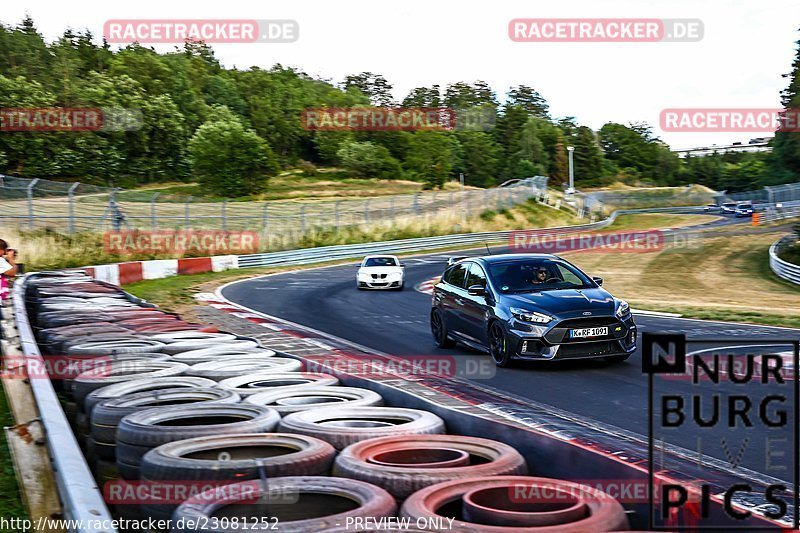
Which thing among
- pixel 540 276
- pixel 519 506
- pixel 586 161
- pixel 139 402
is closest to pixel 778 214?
pixel 540 276

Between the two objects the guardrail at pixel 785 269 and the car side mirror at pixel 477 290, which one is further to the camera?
the guardrail at pixel 785 269

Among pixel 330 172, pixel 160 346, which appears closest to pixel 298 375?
pixel 160 346

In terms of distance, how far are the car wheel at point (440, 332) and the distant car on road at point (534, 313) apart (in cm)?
3

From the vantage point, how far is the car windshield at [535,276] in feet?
39.6

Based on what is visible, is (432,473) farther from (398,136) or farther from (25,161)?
(398,136)

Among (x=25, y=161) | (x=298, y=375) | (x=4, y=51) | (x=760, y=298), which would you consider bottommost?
(x=760, y=298)

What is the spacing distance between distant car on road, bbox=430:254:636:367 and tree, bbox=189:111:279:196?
7286 cm

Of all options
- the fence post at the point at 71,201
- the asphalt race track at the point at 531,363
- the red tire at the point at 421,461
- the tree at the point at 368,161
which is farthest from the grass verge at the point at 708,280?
the tree at the point at 368,161

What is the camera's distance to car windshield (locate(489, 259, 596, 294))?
12.1 meters

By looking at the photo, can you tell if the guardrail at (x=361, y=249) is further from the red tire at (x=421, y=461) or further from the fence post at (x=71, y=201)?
the red tire at (x=421, y=461)

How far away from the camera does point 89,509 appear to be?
3596 millimetres

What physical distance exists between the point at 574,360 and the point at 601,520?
8490 millimetres

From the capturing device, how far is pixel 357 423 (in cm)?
566

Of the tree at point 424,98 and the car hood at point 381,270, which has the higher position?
the tree at point 424,98
